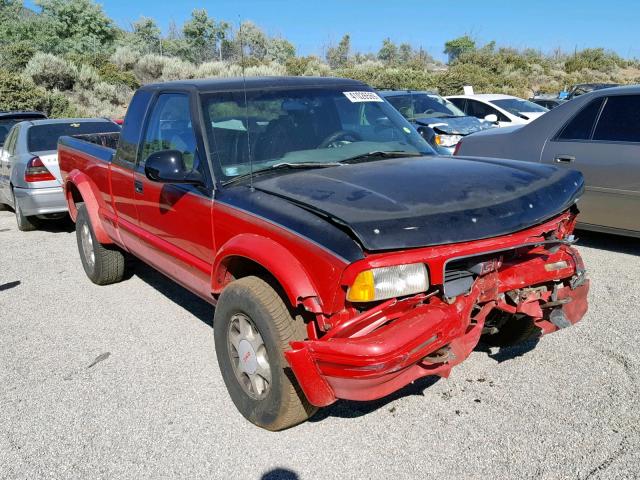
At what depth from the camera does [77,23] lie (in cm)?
3653

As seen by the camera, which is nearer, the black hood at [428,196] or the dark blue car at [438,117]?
the black hood at [428,196]

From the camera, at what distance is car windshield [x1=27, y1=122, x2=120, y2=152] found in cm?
861

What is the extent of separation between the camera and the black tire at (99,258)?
19.2 ft

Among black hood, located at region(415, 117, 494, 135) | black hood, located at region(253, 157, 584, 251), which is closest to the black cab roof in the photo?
black hood, located at region(253, 157, 584, 251)

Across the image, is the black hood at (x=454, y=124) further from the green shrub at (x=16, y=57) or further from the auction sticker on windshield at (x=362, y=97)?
the green shrub at (x=16, y=57)

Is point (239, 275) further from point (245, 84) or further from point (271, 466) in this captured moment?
point (245, 84)

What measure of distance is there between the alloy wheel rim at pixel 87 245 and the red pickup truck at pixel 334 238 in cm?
154

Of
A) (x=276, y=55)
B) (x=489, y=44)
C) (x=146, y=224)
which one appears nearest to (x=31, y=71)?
(x=276, y=55)

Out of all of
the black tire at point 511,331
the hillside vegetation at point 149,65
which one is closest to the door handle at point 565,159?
the black tire at point 511,331

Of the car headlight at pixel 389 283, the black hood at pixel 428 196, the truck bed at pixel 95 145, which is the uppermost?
the black hood at pixel 428 196

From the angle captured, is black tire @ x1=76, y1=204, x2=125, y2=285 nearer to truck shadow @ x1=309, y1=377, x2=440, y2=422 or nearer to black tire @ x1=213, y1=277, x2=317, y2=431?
black tire @ x1=213, y1=277, x2=317, y2=431

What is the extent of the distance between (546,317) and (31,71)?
25.8 m

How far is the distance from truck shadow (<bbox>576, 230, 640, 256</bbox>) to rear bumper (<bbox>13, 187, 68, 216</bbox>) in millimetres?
6538

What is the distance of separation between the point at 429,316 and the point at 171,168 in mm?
1774
